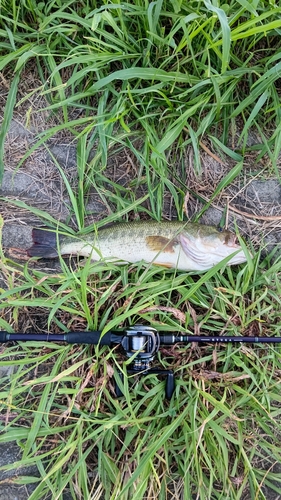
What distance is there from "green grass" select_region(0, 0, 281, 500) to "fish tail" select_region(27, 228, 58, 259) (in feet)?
0.38

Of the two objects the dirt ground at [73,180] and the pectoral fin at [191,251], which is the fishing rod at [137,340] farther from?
the dirt ground at [73,180]

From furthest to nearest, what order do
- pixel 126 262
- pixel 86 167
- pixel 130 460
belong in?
1. pixel 86 167
2. pixel 126 262
3. pixel 130 460

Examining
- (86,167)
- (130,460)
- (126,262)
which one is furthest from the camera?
(86,167)

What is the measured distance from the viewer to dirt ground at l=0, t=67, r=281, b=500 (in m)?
2.89

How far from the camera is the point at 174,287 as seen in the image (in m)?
2.63

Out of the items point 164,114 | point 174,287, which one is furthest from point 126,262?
point 164,114

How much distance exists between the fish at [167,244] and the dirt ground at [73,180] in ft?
0.88

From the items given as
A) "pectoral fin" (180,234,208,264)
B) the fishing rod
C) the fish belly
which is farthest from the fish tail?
"pectoral fin" (180,234,208,264)

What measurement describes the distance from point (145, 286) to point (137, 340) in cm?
37

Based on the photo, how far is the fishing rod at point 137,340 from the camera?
95.0 inches

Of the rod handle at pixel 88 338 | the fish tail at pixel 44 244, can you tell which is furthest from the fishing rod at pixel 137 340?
the fish tail at pixel 44 244

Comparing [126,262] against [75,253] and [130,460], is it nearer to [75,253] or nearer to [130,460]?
[75,253]

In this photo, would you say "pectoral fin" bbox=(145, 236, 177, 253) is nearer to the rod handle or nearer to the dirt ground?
the dirt ground

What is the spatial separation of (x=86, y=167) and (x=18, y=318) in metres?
1.10
